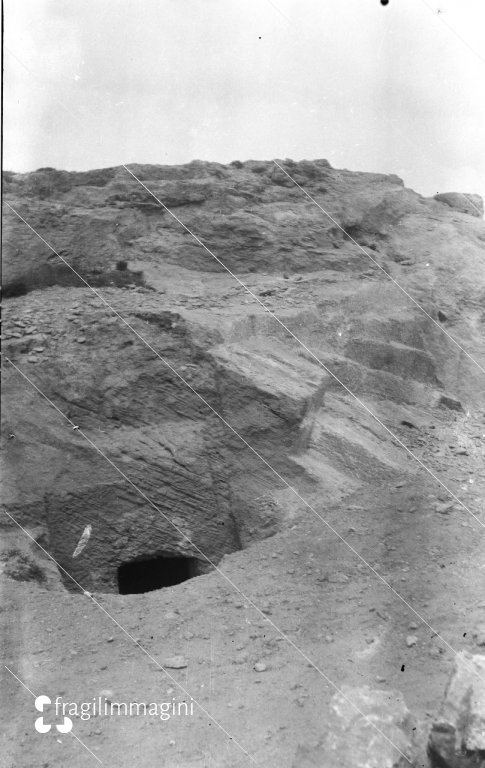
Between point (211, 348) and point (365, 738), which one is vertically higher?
point (211, 348)

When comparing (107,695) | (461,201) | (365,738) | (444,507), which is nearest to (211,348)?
(444,507)

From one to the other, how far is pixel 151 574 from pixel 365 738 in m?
4.21

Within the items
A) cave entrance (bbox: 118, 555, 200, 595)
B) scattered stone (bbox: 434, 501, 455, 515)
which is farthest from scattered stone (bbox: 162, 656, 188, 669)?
scattered stone (bbox: 434, 501, 455, 515)

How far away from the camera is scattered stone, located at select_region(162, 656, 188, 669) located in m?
6.78

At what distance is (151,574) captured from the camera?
9.43 metres

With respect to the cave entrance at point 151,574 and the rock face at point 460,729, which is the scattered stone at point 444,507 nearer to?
the rock face at point 460,729

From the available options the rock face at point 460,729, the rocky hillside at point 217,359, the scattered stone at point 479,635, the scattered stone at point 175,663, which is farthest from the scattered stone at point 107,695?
the scattered stone at point 479,635

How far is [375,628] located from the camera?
23.3 ft

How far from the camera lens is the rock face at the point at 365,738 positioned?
218 inches

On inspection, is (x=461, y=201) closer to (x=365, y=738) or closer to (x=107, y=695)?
(x=365, y=738)

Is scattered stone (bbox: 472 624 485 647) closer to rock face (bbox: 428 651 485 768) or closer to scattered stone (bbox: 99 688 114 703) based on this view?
rock face (bbox: 428 651 485 768)

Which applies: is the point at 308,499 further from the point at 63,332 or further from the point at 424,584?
the point at 63,332

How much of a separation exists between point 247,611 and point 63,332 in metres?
4.19

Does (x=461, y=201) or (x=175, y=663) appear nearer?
(x=175, y=663)
